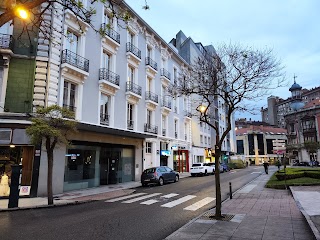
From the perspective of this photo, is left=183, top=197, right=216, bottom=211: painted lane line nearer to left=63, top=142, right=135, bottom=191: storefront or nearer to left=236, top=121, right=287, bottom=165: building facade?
left=63, top=142, right=135, bottom=191: storefront

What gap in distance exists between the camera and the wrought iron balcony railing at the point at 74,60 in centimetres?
1697

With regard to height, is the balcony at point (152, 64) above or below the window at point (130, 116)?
above

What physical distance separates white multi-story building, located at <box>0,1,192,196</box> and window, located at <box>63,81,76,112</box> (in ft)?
0.23

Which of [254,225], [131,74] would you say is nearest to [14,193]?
[254,225]

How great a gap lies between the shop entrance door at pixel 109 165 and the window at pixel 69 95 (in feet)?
14.7

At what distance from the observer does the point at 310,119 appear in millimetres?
62438

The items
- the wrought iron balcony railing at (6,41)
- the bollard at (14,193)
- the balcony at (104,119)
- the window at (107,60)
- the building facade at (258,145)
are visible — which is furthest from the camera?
the building facade at (258,145)

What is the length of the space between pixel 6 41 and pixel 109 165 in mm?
11301

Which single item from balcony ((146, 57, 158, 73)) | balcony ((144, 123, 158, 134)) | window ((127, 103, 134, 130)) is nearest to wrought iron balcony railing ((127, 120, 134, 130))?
window ((127, 103, 134, 130))

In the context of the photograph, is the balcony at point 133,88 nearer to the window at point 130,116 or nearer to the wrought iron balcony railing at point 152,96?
the window at point 130,116

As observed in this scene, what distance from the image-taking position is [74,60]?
58.4 ft

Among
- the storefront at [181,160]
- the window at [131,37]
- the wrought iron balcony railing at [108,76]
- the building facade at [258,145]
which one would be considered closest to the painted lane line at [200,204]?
the wrought iron balcony railing at [108,76]

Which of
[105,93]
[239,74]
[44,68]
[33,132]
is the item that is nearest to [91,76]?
[105,93]

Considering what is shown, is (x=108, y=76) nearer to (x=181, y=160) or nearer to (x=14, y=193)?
(x=14, y=193)
